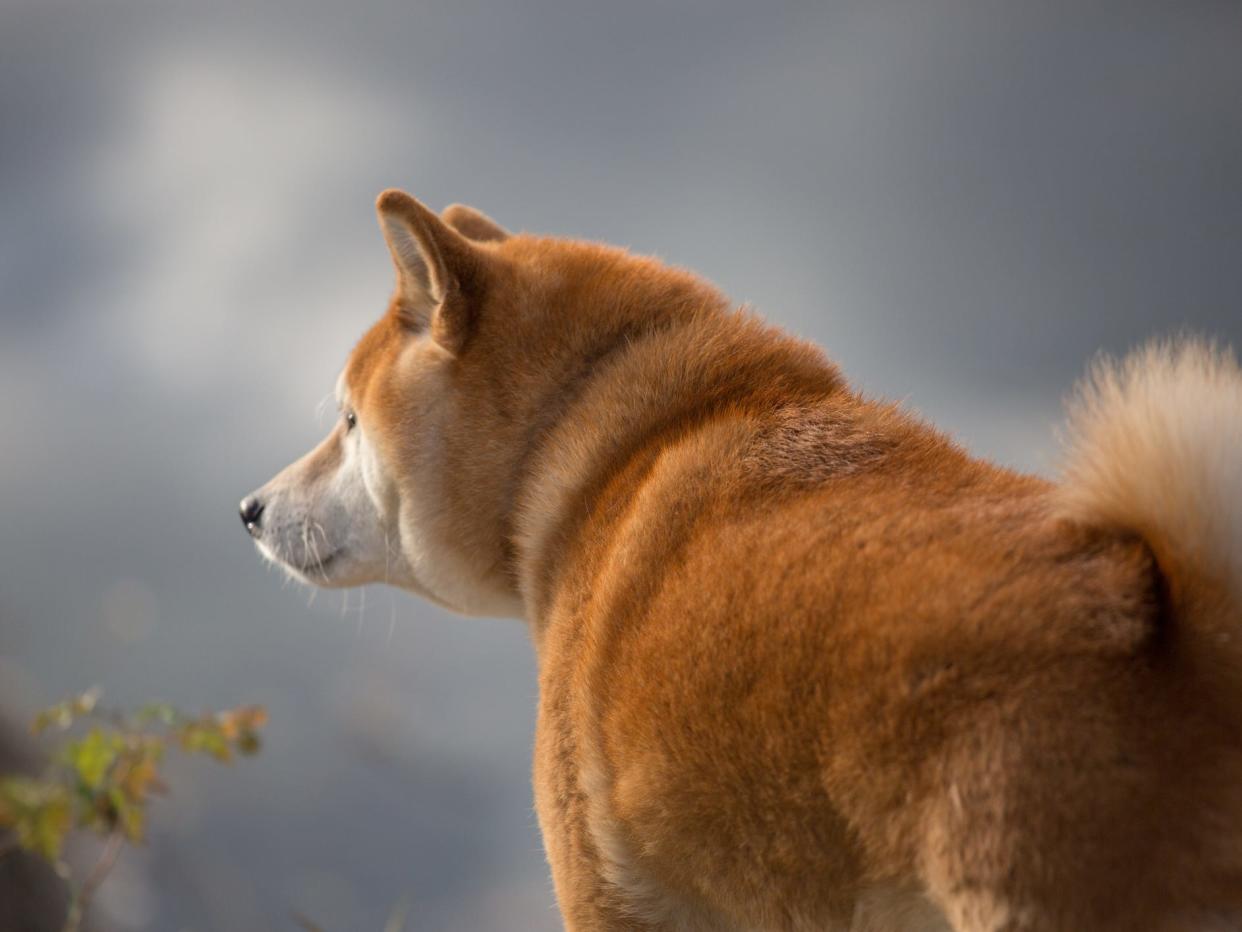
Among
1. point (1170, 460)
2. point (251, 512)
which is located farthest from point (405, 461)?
point (1170, 460)

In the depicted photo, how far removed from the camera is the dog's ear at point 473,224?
3.88m

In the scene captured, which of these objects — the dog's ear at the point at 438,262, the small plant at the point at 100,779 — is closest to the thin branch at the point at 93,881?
the small plant at the point at 100,779

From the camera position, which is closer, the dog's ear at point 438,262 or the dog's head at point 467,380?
the dog's ear at point 438,262

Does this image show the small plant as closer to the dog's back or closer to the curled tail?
the dog's back

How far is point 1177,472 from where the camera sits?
6.15 ft

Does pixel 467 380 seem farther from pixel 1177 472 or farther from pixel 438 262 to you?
pixel 1177 472

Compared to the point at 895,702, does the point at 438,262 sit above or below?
above

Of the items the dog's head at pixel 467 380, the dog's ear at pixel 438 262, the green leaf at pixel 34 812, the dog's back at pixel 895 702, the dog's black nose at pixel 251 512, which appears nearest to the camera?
the dog's back at pixel 895 702

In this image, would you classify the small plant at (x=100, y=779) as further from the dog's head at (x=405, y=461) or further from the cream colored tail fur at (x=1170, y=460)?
the cream colored tail fur at (x=1170, y=460)

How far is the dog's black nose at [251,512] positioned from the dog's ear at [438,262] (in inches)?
36.0

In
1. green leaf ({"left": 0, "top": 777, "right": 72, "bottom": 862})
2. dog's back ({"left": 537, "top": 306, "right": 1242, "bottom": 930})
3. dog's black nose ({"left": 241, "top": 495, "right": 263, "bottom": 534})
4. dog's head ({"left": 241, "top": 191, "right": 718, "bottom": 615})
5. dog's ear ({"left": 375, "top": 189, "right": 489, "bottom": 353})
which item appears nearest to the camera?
dog's back ({"left": 537, "top": 306, "right": 1242, "bottom": 930})

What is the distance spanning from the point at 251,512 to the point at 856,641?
2.35 meters

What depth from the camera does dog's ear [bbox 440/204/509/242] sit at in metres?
3.88

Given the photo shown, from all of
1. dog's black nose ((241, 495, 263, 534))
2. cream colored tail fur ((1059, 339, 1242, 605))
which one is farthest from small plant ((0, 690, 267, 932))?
cream colored tail fur ((1059, 339, 1242, 605))
